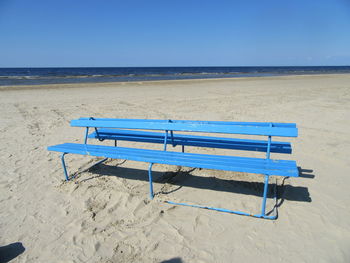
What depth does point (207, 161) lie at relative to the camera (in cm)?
297

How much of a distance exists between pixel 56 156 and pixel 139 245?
10.4 ft

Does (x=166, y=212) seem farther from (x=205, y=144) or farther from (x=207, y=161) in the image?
(x=205, y=144)

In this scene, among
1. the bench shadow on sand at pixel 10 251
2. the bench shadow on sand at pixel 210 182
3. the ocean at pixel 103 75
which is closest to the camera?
the bench shadow on sand at pixel 10 251

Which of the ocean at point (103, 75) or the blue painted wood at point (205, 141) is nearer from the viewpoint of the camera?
the blue painted wood at point (205, 141)

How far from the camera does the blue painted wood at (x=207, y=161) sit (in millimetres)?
2707

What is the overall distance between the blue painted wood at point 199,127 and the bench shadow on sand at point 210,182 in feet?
2.95

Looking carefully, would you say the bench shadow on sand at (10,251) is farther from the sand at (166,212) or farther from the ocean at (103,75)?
the ocean at (103,75)

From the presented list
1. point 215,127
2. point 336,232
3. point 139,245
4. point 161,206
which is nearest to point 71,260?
point 139,245

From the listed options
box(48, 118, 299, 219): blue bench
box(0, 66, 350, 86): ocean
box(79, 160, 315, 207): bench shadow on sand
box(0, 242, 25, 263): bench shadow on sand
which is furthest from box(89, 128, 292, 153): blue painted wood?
box(0, 66, 350, 86): ocean

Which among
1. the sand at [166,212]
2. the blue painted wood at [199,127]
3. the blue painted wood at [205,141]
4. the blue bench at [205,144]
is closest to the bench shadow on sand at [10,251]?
the sand at [166,212]

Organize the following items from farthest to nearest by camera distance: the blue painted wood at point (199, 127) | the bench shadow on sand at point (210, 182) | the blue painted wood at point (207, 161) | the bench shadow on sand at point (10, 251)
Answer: the bench shadow on sand at point (210, 182) < the blue painted wood at point (199, 127) < the blue painted wood at point (207, 161) < the bench shadow on sand at point (10, 251)

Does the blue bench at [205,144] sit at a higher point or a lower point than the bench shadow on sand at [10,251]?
higher

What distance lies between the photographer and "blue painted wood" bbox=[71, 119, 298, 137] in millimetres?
2922

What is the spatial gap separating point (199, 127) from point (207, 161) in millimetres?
541
